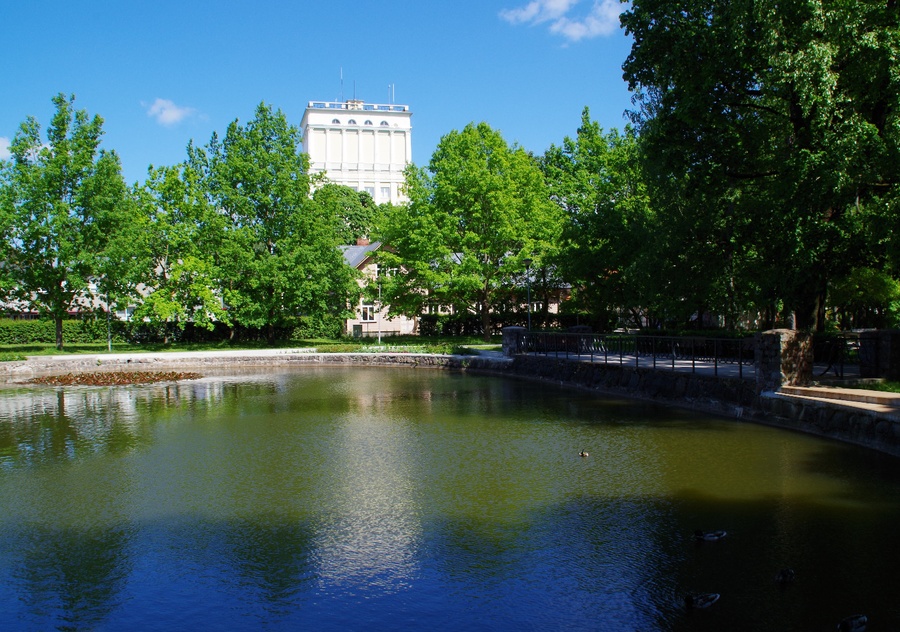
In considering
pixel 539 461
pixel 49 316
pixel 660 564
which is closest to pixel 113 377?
pixel 49 316

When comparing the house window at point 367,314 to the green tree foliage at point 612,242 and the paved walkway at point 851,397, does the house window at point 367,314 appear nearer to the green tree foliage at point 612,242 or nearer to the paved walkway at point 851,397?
the green tree foliage at point 612,242

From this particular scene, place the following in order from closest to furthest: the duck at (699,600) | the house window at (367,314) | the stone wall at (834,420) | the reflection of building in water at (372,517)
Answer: the duck at (699,600) → the reflection of building in water at (372,517) → the stone wall at (834,420) → the house window at (367,314)

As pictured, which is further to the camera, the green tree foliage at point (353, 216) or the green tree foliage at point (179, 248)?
the green tree foliage at point (353, 216)

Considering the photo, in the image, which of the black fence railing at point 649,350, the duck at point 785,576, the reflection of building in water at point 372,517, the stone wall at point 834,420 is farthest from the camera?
the black fence railing at point 649,350

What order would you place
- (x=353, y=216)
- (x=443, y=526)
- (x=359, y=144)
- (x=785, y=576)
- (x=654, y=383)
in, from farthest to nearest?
1. (x=359, y=144)
2. (x=353, y=216)
3. (x=654, y=383)
4. (x=443, y=526)
5. (x=785, y=576)

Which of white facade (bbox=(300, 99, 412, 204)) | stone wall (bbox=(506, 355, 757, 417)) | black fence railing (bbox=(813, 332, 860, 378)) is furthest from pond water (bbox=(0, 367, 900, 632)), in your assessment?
white facade (bbox=(300, 99, 412, 204))

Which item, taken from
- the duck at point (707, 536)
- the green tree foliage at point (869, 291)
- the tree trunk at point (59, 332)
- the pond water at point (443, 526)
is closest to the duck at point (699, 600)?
the pond water at point (443, 526)

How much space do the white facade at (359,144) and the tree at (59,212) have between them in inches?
2064

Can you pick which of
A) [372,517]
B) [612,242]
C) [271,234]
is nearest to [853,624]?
[372,517]

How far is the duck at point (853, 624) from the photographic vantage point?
248 inches

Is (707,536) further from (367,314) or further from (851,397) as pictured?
(367,314)

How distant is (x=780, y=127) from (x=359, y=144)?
82002 millimetres

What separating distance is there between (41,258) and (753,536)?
43.6 metres

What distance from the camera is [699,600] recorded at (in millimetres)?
6863
